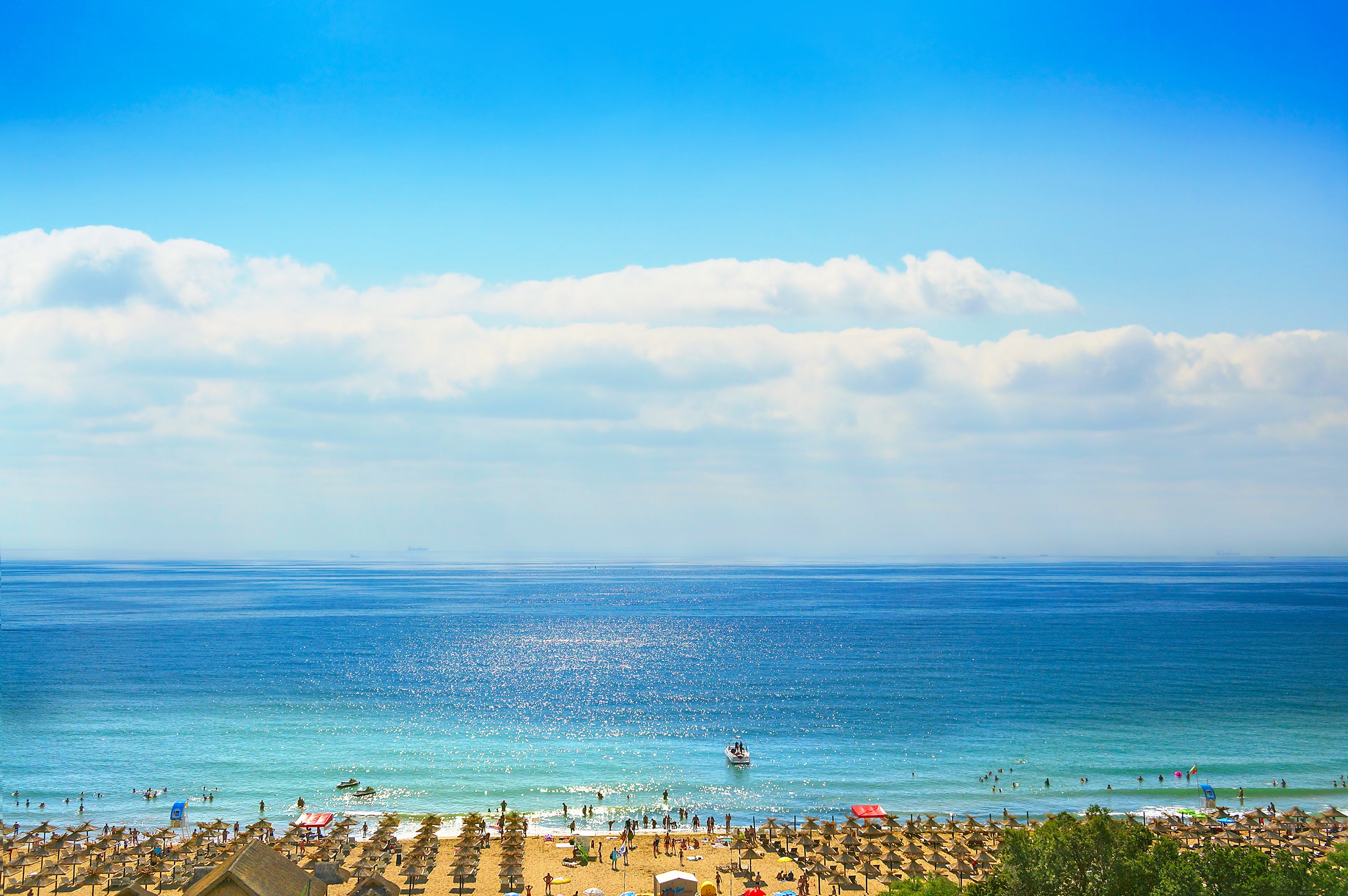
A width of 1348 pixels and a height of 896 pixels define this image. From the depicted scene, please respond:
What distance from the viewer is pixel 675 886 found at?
38.5 meters

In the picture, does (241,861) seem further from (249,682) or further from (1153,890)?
(249,682)

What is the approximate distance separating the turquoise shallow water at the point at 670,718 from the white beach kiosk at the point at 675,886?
14.0m

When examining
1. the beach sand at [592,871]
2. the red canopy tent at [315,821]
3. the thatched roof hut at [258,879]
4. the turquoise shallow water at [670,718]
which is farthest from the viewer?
the turquoise shallow water at [670,718]

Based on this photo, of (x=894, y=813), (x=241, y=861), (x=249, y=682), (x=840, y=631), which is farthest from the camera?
(x=840, y=631)

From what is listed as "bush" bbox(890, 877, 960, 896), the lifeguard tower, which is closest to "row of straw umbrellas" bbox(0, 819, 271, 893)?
the lifeguard tower

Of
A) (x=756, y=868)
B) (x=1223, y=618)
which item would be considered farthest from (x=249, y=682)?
(x=1223, y=618)

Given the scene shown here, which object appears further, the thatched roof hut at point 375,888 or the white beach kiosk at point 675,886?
the white beach kiosk at point 675,886

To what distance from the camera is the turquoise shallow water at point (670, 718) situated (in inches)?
2202

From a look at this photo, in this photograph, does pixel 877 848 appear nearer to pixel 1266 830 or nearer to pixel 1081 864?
pixel 1081 864

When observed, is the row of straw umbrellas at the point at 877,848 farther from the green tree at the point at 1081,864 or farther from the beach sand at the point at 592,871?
the green tree at the point at 1081,864

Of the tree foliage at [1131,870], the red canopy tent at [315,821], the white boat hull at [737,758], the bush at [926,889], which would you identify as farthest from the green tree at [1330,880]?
the red canopy tent at [315,821]

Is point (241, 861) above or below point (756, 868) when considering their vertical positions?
above

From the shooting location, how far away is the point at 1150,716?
7625 cm

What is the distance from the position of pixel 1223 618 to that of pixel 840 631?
75475 millimetres
